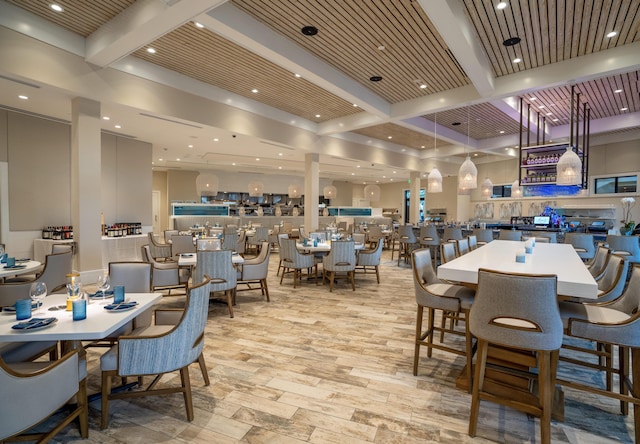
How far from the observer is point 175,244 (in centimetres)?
641

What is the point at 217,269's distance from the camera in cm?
441

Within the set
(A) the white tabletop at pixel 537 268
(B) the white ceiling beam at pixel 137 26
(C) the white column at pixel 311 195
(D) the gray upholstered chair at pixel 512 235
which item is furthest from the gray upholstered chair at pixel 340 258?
(C) the white column at pixel 311 195

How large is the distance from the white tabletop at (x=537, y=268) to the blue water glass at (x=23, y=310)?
9.72 ft

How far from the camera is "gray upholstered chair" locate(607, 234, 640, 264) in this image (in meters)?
4.84

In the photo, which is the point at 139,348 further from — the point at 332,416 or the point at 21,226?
the point at 21,226

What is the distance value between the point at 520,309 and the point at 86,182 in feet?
22.1

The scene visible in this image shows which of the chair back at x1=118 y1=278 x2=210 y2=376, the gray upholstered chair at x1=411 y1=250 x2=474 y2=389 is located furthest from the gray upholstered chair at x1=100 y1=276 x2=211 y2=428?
the gray upholstered chair at x1=411 y1=250 x2=474 y2=389

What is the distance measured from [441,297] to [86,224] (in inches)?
240

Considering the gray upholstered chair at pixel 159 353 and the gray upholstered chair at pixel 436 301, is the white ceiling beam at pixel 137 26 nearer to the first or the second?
the gray upholstered chair at pixel 159 353

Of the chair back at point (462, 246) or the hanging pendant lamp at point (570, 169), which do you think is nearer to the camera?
the chair back at point (462, 246)

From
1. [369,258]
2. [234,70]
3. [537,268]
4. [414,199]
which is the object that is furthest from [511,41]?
[414,199]

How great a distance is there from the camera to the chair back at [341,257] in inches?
231

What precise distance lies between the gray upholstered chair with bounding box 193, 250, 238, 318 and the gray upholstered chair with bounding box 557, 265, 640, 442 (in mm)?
3717

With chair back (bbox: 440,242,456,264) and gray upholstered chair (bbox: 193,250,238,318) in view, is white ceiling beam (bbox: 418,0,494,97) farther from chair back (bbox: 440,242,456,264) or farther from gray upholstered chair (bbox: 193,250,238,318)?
gray upholstered chair (bbox: 193,250,238,318)
